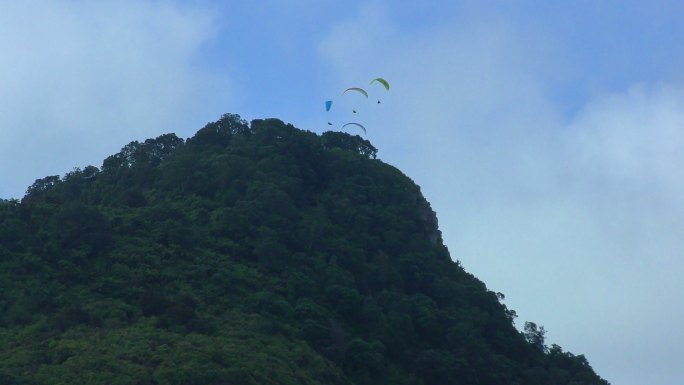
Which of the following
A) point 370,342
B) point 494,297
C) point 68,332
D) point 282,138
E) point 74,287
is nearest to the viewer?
point 68,332

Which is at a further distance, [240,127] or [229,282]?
[240,127]

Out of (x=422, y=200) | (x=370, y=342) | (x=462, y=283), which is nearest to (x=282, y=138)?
(x=422, y=200)

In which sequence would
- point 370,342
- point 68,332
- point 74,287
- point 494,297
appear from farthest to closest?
1. point 494,297
2. point 370,342
3. point 74,287
4. point 68,332

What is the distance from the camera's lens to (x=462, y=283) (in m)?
72.4

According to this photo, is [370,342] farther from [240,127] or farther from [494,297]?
[240,127]

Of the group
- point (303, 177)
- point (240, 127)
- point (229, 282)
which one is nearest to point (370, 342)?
point (229, 282)

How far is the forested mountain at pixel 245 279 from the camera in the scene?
169ft

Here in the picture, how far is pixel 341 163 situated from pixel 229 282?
1979 cm

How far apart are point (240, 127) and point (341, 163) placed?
23.6ft

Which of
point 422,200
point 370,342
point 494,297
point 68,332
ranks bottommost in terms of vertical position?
point 68,332

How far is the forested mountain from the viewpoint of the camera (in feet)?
169

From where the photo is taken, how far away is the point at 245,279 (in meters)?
62.0

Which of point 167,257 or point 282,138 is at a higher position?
point 282,138

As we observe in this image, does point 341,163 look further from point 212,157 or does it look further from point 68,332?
point 68,332
